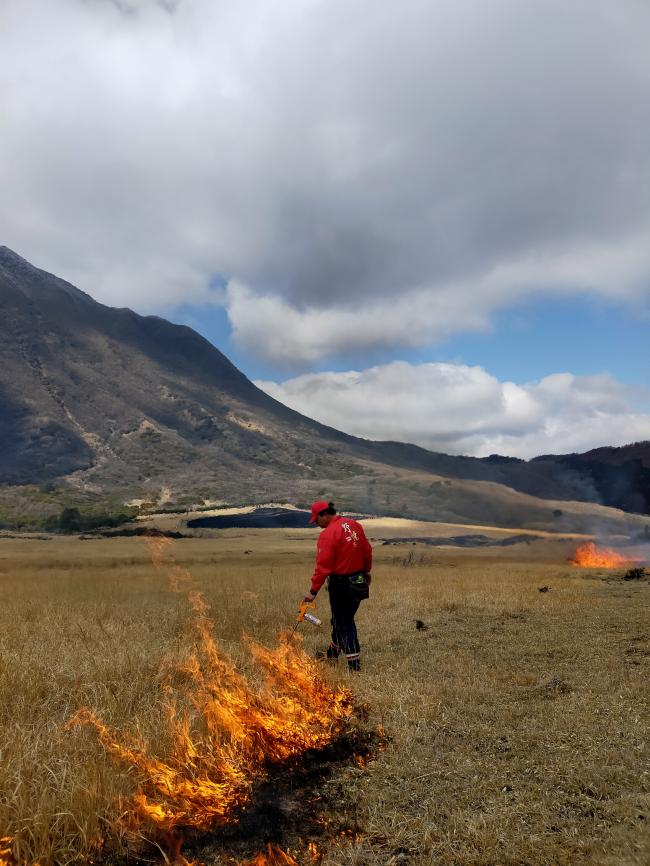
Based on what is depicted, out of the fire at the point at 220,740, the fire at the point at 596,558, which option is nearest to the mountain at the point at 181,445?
the fire at the point at 596,558

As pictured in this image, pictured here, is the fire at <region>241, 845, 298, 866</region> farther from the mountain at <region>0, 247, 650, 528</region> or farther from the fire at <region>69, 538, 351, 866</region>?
the mountain at <region>0, 247, 650, 528</region>

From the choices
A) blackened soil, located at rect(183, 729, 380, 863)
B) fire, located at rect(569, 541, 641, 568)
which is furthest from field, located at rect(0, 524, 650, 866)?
fire, located at rect(569, 541, 641, 568)

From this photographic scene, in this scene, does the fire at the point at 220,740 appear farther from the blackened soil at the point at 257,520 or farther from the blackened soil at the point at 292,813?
the blackened soil at the point at 257,520

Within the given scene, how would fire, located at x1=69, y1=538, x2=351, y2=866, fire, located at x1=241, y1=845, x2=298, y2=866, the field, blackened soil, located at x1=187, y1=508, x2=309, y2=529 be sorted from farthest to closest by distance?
1. blackened soil, located at x1=187, y1=508, x2=309, y2=529
2. fire, located at x1=69, y1=538, x2=351, y2=866
3. the field
4. fire, located at x1=241, y1=845, x2=298, y2=866

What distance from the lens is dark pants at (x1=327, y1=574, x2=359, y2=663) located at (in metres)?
7.54

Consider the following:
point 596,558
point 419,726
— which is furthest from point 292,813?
point 596,558

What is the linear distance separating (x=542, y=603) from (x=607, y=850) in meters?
9.87

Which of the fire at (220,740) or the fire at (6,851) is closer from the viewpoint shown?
the fire at (6,851)

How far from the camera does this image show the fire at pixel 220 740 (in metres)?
3.73

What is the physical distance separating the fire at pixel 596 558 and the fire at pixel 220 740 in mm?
22763

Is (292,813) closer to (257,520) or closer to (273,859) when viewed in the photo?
(273,859)

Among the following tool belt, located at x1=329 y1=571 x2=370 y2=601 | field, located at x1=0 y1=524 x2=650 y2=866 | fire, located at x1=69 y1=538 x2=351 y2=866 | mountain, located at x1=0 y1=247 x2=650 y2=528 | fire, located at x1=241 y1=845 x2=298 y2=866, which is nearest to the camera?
fire, located at x1=241 y1=845 x2=298 y2=866

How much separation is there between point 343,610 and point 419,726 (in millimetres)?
2606

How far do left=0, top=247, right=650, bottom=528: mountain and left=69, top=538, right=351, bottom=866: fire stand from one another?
4688 cm
